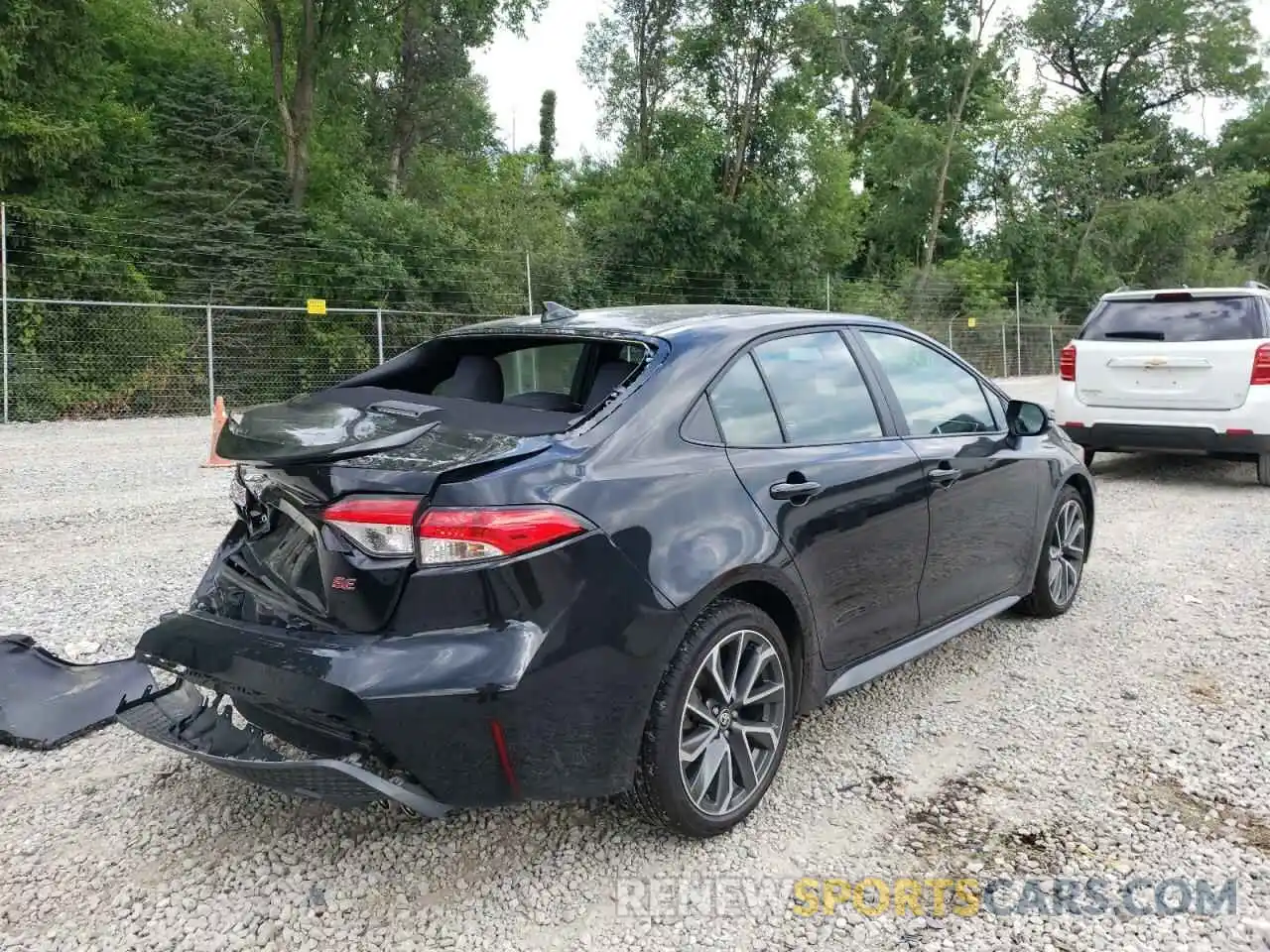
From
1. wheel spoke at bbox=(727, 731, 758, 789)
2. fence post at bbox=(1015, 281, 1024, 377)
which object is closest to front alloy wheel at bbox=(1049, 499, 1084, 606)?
wheel spoke at bbox=(727, 731, 758, 789)

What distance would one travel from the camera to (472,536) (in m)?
2.29

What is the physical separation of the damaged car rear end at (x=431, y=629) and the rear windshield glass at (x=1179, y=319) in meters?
7.33

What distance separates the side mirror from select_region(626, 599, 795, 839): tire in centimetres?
201

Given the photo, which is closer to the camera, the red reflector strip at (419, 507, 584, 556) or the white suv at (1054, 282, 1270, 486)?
the red reflector strip at (419, 507, 584, 556)

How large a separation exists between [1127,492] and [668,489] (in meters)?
7.01

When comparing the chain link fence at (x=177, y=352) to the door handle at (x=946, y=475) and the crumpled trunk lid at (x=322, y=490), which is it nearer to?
the crumpled trunk lid at (x=322, y=490)

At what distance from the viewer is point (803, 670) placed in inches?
119

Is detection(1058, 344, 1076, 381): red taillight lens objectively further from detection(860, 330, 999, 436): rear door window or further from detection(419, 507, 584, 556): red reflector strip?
detection(419, 507, 584, 556): red reflector strip

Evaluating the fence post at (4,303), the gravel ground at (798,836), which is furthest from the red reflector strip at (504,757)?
the fence post at (4,303)

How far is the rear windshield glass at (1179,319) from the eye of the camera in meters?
7.95

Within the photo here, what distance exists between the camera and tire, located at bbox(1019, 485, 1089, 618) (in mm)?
4559

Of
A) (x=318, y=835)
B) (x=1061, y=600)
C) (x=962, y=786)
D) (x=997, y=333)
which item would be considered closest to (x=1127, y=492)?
(x=1061, y=600)

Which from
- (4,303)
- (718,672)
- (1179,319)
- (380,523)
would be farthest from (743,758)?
(4,303)

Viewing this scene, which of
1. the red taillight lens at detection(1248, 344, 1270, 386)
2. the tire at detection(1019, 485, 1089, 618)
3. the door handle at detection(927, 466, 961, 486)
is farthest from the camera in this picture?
the red taillight lens at detection(1248, 344, 1270, 386)
